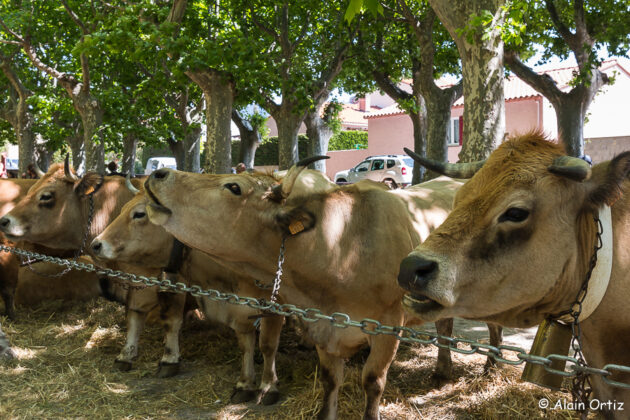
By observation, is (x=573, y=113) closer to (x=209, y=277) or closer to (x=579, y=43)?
(x=579, y=43)

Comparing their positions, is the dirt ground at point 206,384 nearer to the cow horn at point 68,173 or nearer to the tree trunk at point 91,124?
the cow horn at point 68,173

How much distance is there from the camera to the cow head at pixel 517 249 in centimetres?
211

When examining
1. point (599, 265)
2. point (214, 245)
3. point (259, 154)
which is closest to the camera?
point (599, 265)

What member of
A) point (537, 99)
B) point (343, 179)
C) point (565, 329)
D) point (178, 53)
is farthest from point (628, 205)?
point (343, 179)

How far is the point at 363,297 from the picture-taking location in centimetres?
340

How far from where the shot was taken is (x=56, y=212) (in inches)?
209

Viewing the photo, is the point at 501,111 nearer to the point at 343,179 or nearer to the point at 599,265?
the point at 599,265

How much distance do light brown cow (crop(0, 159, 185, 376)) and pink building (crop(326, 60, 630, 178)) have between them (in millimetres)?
16873

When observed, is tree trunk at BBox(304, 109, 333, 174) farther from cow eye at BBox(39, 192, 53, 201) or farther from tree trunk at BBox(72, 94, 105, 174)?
cow eye at BBox(39, 192, 53, 201)

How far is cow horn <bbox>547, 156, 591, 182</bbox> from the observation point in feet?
6.82

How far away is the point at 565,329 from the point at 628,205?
59 cm

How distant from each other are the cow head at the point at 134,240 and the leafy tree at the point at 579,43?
9707 millimetres

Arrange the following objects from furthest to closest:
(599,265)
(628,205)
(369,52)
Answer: (369,52) → (628,205) → (599,265)

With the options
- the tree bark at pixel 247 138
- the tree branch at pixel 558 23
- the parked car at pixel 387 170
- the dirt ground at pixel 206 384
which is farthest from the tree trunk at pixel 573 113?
the tree bark at pixel 247 138
